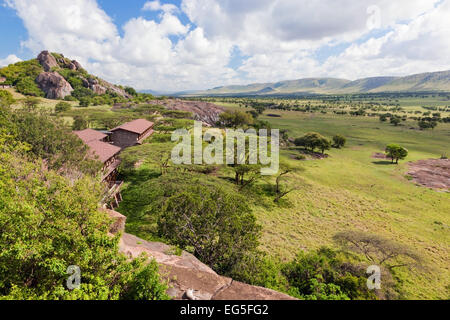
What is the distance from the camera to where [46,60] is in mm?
154875

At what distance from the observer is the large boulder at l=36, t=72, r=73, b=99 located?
126m

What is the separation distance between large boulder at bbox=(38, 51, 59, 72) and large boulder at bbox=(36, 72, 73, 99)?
3450cm

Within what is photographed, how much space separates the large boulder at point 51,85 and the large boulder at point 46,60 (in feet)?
113

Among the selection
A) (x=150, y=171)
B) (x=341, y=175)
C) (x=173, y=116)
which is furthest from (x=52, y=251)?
(x=173, y=116)

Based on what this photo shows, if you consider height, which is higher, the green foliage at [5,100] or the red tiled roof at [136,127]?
the green foliage at [5,100]

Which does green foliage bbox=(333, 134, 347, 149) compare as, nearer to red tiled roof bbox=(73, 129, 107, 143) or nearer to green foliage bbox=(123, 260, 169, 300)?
red tiled roof bbox=(73, 129, 107, 143)

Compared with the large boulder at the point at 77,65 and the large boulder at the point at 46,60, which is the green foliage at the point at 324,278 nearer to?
the large boulder at the point at 46,60

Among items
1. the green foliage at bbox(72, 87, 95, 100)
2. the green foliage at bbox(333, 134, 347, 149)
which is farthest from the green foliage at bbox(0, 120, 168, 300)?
the green foliage at bbox(72, 87, 95, 100)

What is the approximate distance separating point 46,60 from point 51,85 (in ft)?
153

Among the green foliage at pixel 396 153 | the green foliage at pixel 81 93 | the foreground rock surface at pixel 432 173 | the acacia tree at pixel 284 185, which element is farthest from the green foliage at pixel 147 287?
the green foliage at pixel 81 93

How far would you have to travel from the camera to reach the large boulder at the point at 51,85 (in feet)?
413

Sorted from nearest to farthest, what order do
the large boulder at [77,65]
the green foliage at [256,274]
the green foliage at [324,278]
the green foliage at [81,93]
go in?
the green foliage at [256,274] → the green foliage at [324,278] → the green foliage at [81,93] → the large boulder at [77,65]

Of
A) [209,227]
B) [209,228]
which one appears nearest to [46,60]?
[209,227]
